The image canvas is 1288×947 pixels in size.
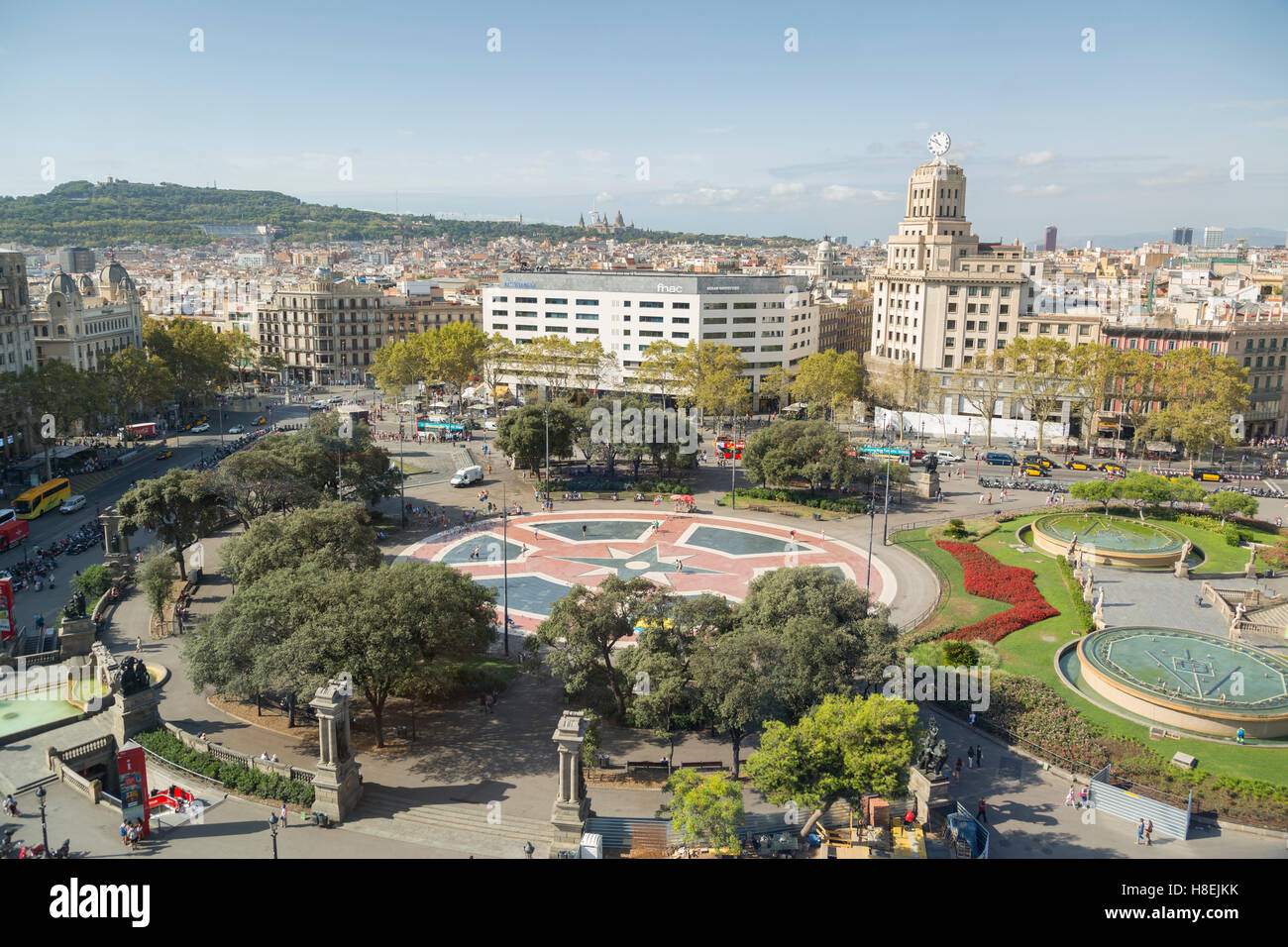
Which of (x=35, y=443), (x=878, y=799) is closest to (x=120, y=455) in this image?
(x=35, y=443)

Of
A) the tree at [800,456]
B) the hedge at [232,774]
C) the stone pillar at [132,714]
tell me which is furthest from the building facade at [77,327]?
the hedge at [232,774]

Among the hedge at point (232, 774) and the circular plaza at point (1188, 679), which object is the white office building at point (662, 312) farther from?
the hedge at point (232, 774)

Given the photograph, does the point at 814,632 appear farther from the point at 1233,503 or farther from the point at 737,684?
the point at 1233,503

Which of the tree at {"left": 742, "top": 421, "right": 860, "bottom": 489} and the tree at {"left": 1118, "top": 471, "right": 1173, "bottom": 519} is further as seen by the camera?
the tree at {"left": 742, "top": 421, "right": 860, "bottom": 489}

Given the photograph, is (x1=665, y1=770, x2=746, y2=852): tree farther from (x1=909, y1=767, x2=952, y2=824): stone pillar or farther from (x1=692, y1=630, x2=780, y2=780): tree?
(x1=909, y1=767, x2=952, y2=824): stone pillar

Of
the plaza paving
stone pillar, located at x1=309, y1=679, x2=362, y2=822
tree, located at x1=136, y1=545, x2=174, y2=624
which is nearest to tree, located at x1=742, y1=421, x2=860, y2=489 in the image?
the plaza paving

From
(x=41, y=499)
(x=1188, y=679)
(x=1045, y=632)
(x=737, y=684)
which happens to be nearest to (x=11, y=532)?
(x=41, y=499)
